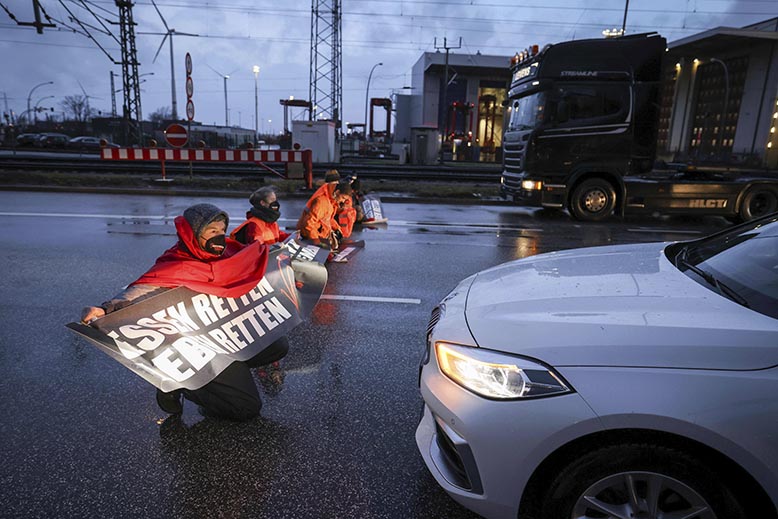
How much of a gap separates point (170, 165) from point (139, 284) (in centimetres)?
1976

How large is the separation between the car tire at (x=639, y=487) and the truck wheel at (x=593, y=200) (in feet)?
32.4

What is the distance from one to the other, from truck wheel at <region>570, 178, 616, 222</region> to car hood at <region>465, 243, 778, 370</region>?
8.73 m

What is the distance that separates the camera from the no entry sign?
47.2 ft

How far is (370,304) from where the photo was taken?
5238mm

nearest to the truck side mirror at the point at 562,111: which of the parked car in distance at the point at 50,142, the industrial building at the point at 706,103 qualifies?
the industrial building at the point at 706,103

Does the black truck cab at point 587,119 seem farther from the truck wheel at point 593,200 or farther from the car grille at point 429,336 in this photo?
the car grille at point 429,336

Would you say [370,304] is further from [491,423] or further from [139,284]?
[491,423]

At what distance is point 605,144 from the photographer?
10461mm

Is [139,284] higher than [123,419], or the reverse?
[139,284]

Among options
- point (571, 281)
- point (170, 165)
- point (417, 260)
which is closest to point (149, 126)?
point (170, 165)

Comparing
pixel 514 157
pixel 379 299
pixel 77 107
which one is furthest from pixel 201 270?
pixel 77 107

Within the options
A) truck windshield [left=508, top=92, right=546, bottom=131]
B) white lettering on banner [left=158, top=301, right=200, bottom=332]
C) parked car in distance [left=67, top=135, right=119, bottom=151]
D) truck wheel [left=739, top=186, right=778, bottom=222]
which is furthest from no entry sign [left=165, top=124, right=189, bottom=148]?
parked car in distance [left=67, top=135, right=119, bottom=151]

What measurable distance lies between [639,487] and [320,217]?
570 cm

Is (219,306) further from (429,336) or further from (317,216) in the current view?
(317,216)
